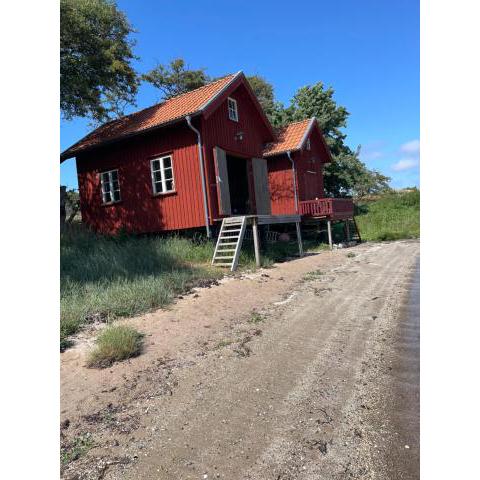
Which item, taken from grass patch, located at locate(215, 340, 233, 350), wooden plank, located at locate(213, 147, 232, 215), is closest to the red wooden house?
wooden plank, located at locate(213, 147, 232, 215)

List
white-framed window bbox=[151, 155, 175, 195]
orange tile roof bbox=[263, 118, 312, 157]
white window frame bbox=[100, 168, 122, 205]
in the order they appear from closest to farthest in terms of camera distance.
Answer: white-framed window bbox=[151, 155, 175, 195]
white window frame bbox=[100, 168, 122, 205]
orange tile roof bbox=[263, 118, 312, 157]

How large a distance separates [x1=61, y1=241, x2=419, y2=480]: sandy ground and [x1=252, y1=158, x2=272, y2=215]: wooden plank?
958cm

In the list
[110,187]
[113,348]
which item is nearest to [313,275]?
[113,348]

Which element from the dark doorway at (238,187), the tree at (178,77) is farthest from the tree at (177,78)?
the dark doorway at (238,187)

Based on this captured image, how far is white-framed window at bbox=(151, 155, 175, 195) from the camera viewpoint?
512 inches

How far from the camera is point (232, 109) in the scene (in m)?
14.5

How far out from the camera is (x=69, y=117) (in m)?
16.6

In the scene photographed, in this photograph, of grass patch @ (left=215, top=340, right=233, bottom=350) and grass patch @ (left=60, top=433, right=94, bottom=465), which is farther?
grass patch @ (left=215, top=340, right=233, bottom=350)

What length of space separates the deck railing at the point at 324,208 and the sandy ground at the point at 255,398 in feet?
36.6

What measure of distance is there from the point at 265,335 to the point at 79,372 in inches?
93.0

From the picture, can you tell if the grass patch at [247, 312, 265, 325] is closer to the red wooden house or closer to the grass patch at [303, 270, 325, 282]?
the grass patch at [303, 270, 325, 282]

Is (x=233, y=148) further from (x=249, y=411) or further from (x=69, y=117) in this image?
(x=249, y=411)
